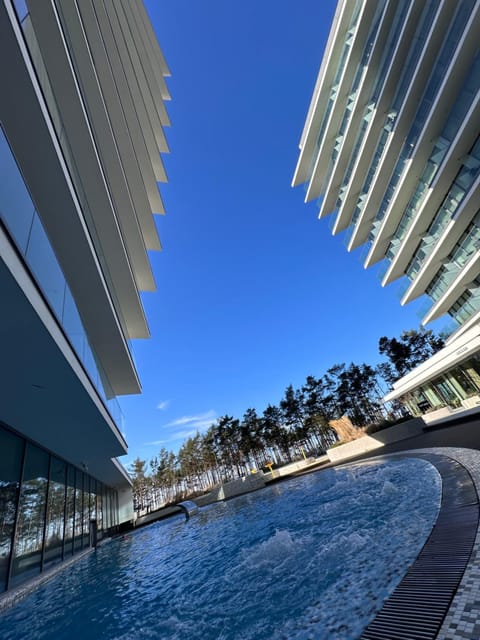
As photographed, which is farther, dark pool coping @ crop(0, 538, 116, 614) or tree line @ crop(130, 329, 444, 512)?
tree line @ crop(130, 329, 444, 512)

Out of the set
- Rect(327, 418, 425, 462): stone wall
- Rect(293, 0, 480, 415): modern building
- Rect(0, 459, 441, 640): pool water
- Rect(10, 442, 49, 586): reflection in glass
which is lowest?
Rect(0, 459, 441, 640): pool water

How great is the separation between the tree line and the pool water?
41597 millimetres

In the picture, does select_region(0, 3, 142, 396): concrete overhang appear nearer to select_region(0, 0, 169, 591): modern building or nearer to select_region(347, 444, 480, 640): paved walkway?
select_region(0, 0, 169, 591): modern building

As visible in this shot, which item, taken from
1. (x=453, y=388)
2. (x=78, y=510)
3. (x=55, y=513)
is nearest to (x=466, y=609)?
(x=55, y=513)

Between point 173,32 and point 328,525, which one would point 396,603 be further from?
point 173,32

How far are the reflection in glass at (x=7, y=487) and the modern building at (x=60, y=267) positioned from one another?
0.14ft

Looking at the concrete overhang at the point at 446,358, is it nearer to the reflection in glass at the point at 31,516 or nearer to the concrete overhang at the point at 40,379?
the concrete overhang at the point at 40,379

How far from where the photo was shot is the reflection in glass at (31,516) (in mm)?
7406

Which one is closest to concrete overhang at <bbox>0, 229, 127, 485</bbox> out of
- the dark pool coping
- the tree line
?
the dark pool coping

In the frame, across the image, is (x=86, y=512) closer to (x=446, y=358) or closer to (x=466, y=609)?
(x=466, y=609)

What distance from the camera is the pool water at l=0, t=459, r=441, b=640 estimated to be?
3.32 metres

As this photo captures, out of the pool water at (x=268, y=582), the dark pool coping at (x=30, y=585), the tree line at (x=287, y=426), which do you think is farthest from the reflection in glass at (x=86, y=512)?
the tree line at (x=287, y=426)

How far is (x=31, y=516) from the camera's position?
8344 mm

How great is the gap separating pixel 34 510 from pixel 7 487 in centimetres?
209
